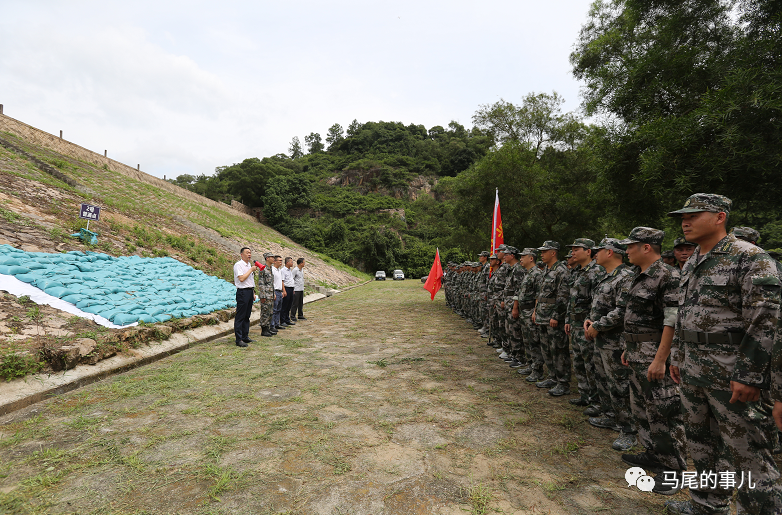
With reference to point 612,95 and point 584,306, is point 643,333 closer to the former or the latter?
point 584,306

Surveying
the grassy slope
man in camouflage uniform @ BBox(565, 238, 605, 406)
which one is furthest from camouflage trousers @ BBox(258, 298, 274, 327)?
man in camouflage uniform @ BBox(565, 238, 605, 406)

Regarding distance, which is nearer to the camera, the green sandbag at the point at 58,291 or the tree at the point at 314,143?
the green sandbag at the point at 58,291

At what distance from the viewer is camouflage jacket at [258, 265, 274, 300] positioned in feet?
26.1

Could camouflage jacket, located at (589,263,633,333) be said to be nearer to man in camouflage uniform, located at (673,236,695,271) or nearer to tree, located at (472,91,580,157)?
man in camouflage uniform, located at (673,236,695,271)

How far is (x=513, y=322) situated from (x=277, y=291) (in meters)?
5.31

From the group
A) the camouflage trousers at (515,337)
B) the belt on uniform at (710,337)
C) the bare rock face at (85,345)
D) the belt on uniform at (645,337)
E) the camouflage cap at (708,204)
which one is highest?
the camouflage cap at (708,204)

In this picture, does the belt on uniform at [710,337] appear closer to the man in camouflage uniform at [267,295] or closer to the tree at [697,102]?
the tree at [697,102]

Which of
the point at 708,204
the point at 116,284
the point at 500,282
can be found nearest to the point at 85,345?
the point at 116,284

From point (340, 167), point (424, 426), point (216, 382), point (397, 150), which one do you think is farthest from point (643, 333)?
point (397, 150)

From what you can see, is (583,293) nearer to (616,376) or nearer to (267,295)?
(616,376)

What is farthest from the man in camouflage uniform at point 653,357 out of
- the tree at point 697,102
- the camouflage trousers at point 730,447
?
the tree at point 697,102

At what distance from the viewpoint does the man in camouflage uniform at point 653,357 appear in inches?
105

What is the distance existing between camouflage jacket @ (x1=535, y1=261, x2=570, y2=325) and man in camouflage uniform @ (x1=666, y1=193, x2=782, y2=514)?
2.28 meters

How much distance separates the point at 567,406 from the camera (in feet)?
13.8
